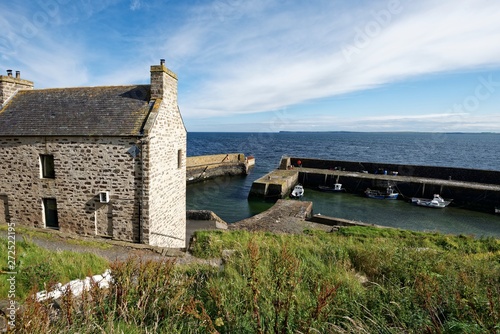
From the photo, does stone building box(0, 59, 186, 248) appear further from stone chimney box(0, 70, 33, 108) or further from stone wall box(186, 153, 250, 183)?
stone wall box(186, 153, 250, 183)

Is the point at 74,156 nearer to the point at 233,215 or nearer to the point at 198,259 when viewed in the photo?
the point at 198,259

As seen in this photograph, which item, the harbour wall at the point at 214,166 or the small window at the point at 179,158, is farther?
the harbour wall at the point at 214,166

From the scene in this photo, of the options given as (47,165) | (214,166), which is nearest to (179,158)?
(47,165)

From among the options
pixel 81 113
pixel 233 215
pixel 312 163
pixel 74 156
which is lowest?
pixel 233 215

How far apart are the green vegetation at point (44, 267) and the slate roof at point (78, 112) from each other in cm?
515

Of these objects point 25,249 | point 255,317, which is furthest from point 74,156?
point 255,317

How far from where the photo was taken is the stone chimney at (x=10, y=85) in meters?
13.3

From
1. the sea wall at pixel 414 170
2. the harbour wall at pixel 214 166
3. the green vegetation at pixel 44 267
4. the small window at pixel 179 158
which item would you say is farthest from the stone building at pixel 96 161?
the sea wall at pixel 414 170

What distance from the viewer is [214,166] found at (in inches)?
1796

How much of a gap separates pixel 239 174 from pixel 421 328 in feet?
148

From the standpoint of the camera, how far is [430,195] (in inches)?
1282

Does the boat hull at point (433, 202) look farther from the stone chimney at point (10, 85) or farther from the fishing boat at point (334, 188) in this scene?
the stone chimney at point (10, 85)

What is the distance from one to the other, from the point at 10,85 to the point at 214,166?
107ft

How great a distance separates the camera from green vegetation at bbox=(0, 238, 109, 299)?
210 inches
